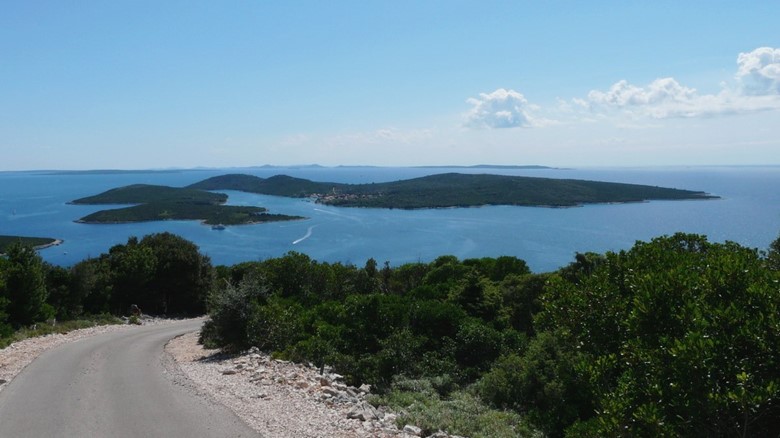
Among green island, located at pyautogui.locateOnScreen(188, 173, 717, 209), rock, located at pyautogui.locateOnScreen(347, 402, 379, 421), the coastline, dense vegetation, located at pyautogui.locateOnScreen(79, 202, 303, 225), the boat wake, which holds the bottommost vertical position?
the coastline

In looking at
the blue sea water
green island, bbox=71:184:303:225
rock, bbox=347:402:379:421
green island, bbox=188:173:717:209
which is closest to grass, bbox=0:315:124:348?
rock, bbox=347:402:379:421

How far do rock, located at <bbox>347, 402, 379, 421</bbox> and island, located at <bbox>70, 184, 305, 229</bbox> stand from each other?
10054 centimetres

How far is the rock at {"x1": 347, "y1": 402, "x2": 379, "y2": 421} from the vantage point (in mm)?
8880

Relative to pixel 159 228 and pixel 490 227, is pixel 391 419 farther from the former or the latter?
pixel 159 228

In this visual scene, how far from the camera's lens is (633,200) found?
135 metres

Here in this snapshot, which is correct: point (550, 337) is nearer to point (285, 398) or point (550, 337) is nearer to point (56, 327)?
point (285, 398)

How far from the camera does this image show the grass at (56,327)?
16047 mm

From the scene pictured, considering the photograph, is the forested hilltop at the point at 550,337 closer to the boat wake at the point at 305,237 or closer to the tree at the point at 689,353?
the tree at the point at 689,353

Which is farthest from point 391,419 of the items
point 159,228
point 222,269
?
point 159,228

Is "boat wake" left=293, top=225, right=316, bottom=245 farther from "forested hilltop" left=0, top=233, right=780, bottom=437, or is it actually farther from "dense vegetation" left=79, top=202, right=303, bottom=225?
"forested hilltop" left=0, top=233, right=780, bottom=437

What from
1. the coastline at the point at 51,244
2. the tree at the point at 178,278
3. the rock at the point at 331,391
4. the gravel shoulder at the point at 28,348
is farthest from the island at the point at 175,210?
the rock at the point at 331,391

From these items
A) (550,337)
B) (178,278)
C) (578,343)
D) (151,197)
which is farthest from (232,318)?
(151,197)

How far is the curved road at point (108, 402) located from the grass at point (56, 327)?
10.6 feet

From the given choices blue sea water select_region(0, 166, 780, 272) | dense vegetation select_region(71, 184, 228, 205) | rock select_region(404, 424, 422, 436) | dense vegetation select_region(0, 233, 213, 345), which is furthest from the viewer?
dense vegetation select_region(71, 184, 228, 205)
